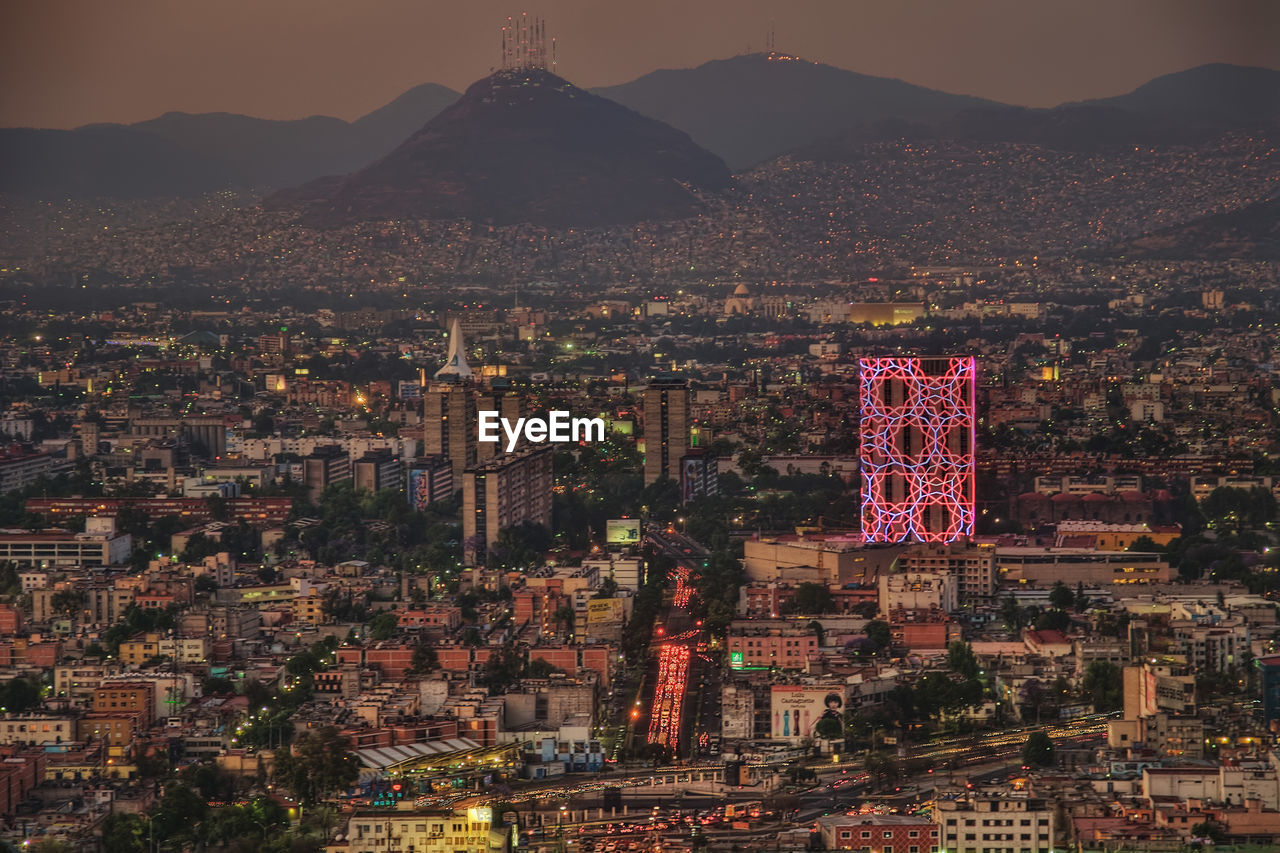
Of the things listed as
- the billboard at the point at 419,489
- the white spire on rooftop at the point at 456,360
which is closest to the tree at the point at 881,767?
the billboard at the point at 419,489

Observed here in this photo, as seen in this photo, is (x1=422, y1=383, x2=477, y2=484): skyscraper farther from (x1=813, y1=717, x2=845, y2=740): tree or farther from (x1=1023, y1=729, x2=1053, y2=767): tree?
(x1=1023, y1=729, x2=1053, y2=767): tree

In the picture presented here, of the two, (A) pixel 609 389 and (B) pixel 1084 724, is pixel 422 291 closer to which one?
(A) pixel 609 389

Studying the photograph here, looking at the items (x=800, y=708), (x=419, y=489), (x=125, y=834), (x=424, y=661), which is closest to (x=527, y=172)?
(x=419, y=489)

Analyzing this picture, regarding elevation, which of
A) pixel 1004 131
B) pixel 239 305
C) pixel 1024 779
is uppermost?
pixel 1004 131

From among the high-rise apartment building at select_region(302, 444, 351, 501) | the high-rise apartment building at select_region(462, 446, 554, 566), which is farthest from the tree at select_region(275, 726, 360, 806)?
the high-rise apartment building at select_region(302, 444, 351, 501)

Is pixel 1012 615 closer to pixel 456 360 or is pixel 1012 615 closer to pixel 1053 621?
pixel 1053 621

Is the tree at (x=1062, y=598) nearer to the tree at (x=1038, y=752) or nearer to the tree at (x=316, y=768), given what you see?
the tree at (x=1038, y=752)

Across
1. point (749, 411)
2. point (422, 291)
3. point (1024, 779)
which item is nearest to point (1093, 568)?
point (1024, 779)
